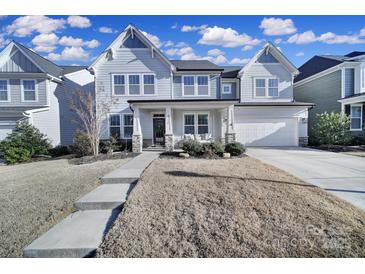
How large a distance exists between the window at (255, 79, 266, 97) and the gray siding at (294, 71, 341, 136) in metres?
5.73

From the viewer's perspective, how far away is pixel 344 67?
16375 millimetres

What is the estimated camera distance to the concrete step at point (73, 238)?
10.4 feet

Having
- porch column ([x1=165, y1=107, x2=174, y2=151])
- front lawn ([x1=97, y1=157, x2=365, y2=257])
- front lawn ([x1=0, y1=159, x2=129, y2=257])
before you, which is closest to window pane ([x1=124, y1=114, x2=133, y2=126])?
porch column ([x1=165, y1=107, x2=174, y2=151])

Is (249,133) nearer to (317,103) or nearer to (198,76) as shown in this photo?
(198,76)

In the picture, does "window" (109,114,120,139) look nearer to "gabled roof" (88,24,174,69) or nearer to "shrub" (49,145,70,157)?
"shrub" (49,145,70,157)

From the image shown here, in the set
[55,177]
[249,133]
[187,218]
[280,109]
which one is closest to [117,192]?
[187,218]

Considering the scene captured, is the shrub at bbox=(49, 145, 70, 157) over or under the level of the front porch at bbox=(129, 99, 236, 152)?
under

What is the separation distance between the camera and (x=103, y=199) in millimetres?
4855

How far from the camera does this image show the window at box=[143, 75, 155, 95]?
50.3 ft

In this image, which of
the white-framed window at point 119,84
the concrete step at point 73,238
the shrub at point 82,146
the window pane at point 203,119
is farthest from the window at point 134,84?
the concrete step at point 73,238

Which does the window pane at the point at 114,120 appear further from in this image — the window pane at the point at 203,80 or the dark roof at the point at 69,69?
the dark roof at the point at 69,69

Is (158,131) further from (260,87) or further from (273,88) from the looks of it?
(273,88)

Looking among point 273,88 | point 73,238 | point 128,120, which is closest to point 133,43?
point 128,120

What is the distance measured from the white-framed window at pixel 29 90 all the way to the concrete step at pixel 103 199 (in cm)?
1410
